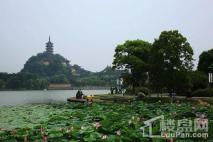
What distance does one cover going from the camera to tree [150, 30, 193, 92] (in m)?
27.3

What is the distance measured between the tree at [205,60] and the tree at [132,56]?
1040 centimetres

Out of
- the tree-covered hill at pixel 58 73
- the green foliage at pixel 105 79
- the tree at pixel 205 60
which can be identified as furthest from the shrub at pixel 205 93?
the tree-covered hill at pixel 58 73

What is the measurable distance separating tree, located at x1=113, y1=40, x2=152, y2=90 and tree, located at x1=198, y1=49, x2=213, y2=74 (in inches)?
409

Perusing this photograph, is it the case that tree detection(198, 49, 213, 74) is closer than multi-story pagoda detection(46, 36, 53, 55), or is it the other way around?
tree detection(198, 49, 213, 74)

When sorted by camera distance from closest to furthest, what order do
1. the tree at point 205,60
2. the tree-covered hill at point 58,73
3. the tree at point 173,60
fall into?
the tree at point 173,60
the tree at point 205,60
the tree-covered hill at point 58,73

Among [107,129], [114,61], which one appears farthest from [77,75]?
[107,129]

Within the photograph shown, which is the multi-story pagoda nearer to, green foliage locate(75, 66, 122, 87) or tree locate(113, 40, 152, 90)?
green foliage locate(75, 66, 122, 87)

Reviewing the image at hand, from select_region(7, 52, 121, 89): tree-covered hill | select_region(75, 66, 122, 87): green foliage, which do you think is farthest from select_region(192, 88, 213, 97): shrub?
select_region(7, 52, 121, 89): tree-covered hill

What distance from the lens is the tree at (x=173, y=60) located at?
27312mm

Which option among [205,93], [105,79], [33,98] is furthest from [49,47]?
[205,93]

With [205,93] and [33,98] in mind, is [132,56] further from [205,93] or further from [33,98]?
[33,98]

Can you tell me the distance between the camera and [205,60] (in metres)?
50.1

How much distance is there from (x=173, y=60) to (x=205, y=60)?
959 inches

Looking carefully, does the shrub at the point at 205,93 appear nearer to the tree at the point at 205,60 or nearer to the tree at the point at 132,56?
the tree at the point at 132,56
